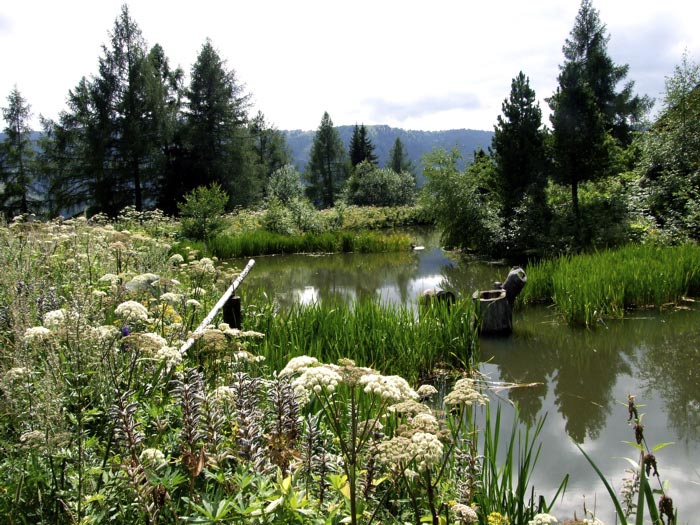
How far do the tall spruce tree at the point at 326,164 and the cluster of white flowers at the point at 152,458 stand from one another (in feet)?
178

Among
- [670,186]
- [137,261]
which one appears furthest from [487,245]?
[137,261]

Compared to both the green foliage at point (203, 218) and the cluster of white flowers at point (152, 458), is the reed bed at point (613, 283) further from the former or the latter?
the green foliage at point (203, 218)

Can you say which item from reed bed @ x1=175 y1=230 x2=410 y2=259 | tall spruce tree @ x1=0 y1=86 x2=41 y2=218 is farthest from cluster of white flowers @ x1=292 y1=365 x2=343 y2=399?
tall spruce tree @ x1=0 y1=86 x2=41 y2=218

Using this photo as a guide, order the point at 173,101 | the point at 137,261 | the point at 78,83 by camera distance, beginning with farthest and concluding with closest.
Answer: the point at 173,101 < the point at 78,83 < the point at 137,261

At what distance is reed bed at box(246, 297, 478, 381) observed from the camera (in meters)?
5.21

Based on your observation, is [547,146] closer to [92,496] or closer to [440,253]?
[440,253]

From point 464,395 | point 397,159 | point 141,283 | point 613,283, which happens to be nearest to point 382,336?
point 141,283

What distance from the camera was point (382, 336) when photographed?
5531 mm

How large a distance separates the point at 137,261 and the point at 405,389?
16.3 feet

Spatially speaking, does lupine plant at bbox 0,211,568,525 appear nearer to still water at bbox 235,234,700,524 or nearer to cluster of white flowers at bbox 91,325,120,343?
cluster of white flowers at bbox 91,325,120,343

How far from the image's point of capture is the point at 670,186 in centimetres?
1491

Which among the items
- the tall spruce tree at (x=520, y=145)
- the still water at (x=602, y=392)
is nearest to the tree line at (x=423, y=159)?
the tall spruce tree at (x=520, y=145)

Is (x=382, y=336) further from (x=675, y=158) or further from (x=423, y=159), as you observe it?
(x=675, y=158)

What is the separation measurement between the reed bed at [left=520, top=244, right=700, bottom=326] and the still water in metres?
0.29
